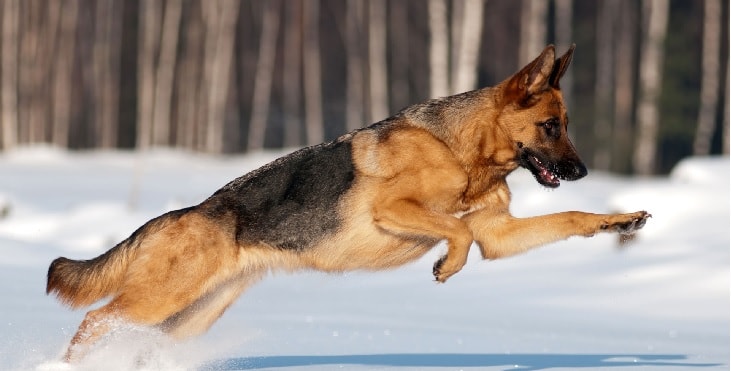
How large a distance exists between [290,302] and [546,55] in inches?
221

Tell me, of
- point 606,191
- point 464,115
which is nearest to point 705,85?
Answer: point 606,191

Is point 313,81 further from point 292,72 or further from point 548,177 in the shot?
point 548,177

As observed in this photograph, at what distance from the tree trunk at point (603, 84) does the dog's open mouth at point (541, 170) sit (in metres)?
29.8

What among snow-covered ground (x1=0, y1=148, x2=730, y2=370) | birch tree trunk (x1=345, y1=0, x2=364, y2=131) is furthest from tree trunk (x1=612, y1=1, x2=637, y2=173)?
snow-covered ground (x1=0, y1=148, x2=730, y2=370)

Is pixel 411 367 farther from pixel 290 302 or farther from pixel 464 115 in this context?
pixel 290 302

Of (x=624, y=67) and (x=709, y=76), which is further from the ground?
(x=624, y=67)

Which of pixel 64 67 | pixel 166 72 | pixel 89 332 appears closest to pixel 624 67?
pixel 166 72

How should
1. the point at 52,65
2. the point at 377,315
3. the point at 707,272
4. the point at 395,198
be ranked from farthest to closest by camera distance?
the point at 52,65 → the point at 707,272 → the point at 377,315 → the point at 395,198

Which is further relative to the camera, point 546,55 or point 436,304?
point 436,304

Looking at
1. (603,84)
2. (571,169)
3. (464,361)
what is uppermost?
(603,84)

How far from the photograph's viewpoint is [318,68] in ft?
142

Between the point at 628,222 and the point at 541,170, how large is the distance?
61 cm

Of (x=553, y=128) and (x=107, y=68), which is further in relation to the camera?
(x=107, y=68)

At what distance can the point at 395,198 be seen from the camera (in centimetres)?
689
